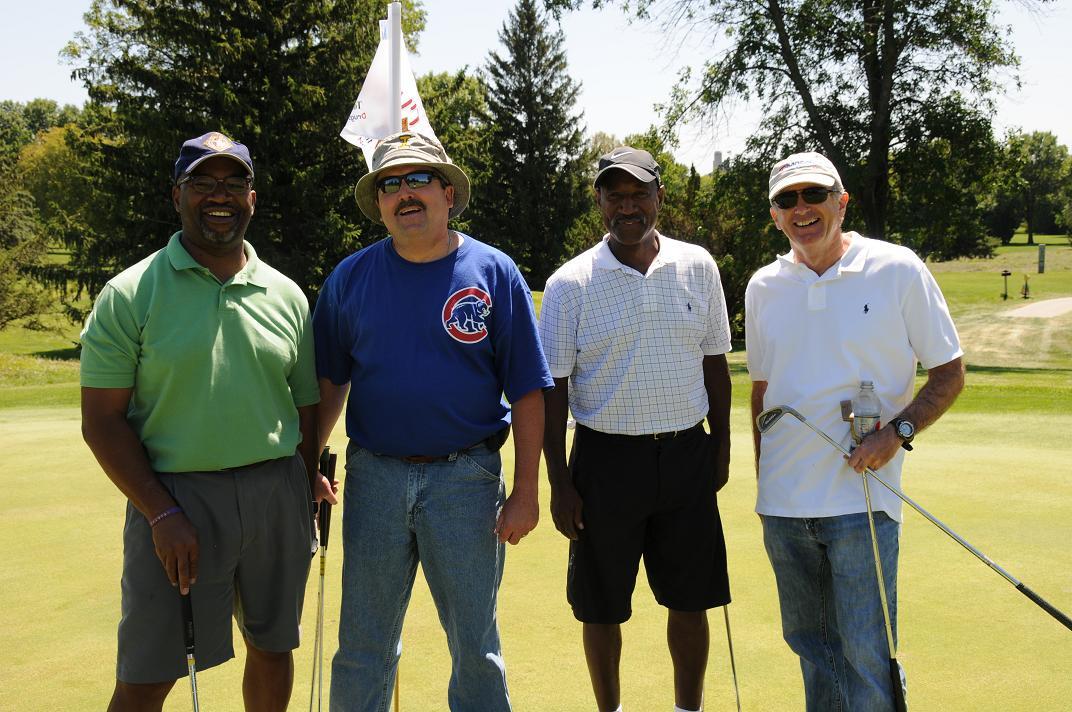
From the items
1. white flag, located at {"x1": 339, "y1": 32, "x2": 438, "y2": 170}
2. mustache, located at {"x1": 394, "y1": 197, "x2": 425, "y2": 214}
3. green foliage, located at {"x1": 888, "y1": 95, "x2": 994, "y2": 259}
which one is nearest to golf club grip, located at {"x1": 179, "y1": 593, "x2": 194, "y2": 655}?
mustache, located at {"x1": 394, "y1": 197, "x2": 425, "y2": 214}

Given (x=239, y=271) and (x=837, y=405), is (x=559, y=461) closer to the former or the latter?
(x=837, y=405)

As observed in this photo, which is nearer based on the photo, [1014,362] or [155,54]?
[1014,362]

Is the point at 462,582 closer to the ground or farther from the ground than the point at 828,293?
closer to the ground

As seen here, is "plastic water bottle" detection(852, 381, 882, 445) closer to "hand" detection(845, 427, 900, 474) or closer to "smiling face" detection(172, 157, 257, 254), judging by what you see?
"hand" detection(845, 427, 900, 474)

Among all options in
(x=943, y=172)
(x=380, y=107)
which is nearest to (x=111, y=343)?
(x=380, y=107)

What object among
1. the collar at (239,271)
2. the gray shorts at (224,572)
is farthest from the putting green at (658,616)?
the collar at (239,271)

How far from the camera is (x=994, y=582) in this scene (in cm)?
443

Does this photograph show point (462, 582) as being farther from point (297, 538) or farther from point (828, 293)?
point (828, 293)

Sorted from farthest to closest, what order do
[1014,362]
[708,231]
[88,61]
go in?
[88,61] → [708,231] → [1014,362]

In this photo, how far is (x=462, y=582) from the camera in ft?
9.89

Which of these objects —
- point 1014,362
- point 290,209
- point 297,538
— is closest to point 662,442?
point 297,538

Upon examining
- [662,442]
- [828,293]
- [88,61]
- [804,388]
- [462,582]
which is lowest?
[462,582]

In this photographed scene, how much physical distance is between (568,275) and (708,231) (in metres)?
20.0

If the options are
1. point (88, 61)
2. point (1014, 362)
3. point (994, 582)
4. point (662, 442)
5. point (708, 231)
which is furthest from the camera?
point (88, 61)
